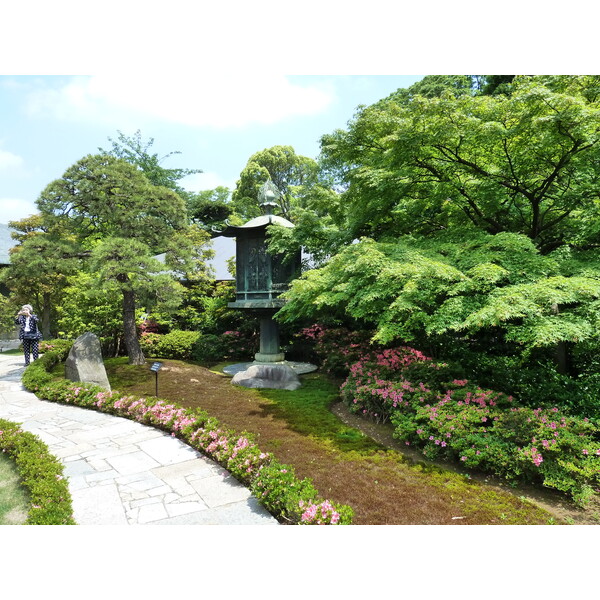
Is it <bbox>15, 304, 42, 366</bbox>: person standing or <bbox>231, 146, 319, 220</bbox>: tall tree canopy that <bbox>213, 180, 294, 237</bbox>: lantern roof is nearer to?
<bbox>15, 304, 42, 366</bbox>: person standing

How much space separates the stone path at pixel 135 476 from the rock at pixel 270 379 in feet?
8.02

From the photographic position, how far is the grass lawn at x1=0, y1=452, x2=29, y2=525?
9.80 feet

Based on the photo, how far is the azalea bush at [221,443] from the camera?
2863 millimetres

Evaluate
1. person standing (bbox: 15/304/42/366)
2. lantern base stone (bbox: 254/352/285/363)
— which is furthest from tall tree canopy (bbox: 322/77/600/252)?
person standing (bbox: 15/304/42/366)

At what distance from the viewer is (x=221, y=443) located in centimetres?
396

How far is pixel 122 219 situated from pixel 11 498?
5726mm

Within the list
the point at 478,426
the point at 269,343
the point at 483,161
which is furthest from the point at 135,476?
the point at 483,161

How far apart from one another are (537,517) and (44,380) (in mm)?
8191

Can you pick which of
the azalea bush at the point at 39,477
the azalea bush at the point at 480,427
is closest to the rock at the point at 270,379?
the azalea bush at the point at 480,427

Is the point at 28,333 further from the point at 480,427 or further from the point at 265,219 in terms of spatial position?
the point at 480,427

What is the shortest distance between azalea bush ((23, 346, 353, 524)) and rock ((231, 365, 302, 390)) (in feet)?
6.58

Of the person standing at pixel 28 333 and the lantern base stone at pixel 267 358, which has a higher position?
the person standing at pixel 28 333

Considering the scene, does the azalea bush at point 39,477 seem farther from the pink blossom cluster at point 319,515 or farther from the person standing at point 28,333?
the person standing at point 28,333

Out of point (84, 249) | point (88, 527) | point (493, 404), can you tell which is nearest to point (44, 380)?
point (84, 249)
